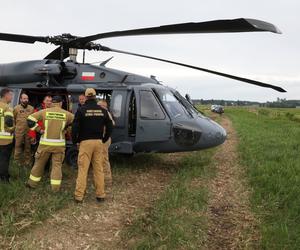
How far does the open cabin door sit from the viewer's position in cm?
823

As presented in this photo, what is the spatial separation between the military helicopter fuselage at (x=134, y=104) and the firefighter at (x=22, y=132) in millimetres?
910

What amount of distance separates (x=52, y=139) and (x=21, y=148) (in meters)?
2.46

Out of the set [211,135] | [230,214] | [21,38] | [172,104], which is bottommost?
[230,214]

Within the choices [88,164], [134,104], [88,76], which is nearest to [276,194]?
[88,164]

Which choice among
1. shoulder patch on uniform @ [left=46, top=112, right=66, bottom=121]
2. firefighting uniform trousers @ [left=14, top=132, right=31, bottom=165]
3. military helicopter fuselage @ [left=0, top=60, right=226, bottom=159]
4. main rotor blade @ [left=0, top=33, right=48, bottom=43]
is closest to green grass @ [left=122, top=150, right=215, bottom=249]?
military helicopter fuselage @ [left=0, top=60, right=226, bottom=159]

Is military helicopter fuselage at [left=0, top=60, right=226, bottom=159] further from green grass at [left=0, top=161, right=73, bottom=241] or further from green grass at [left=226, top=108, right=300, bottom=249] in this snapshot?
green grass at [left=0, top=161, right=73, bottom=241]

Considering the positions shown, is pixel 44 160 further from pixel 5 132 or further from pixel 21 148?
pixel 21 148

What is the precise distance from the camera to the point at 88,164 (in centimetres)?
611

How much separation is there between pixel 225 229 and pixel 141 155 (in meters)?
5.59

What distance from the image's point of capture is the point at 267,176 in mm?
7648

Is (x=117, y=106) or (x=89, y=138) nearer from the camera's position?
(x=89, y=138)

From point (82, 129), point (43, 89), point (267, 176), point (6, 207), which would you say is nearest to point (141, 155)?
point (43, 89)

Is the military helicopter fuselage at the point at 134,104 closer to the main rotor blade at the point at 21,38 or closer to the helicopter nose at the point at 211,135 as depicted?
the helicopter nose at the point at 211,135

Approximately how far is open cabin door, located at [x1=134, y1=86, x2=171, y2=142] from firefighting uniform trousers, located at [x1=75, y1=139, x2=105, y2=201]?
2.13 m
